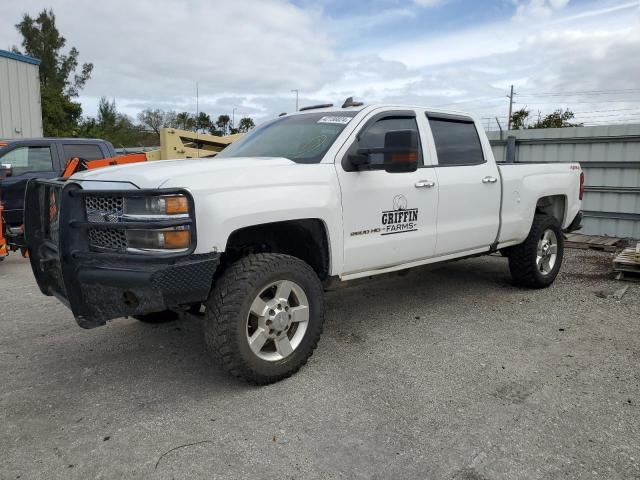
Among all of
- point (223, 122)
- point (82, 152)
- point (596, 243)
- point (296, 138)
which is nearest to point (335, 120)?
point (296, 138)

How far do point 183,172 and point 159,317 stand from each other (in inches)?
74.6

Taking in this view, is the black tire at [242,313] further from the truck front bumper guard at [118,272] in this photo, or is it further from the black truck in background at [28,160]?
the black truck in background at [28,160]

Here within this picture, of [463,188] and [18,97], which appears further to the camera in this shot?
[18,97]

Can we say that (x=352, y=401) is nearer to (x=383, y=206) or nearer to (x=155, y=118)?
(x=383, y=206)

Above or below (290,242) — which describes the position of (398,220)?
above

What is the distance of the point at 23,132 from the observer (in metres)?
18.6

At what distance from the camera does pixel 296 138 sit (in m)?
4.25

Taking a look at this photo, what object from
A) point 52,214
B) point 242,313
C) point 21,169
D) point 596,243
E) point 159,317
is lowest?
point 159,317

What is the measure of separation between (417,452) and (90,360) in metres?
2.62

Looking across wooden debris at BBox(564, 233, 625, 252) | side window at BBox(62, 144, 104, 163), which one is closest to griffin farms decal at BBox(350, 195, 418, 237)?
wooden debris at BBox(564, 233, 625, 252)

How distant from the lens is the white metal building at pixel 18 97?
699 inches

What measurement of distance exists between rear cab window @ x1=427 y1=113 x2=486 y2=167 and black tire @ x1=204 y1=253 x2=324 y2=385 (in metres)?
2.05

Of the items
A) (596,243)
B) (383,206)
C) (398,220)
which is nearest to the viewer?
(383,206)

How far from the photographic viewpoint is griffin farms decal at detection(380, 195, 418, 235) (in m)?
4.13
